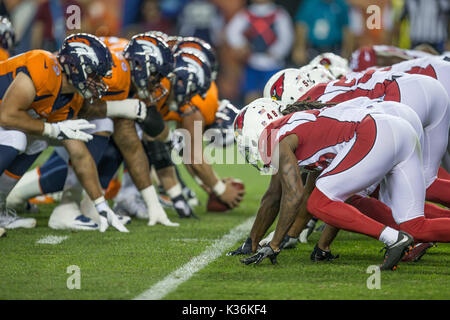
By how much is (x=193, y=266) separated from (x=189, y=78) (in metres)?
2.35

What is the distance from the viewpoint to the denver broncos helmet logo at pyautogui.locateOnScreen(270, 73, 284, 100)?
637 centimetres

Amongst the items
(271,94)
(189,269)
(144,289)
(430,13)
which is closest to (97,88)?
(271,94)

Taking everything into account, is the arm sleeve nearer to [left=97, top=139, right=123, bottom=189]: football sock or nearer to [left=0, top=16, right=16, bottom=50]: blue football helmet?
[left=0, top=16, right=16, bottom=50]: blue football helmet

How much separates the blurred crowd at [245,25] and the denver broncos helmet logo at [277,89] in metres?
5.70

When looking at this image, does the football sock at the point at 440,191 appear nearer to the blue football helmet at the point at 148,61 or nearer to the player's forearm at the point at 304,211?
the player's forearm at the point at 304,211

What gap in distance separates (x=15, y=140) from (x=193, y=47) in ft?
6.86

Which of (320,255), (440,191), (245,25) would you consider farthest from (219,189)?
(245,25)

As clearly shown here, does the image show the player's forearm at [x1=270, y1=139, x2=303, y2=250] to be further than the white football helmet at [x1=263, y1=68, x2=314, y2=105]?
No

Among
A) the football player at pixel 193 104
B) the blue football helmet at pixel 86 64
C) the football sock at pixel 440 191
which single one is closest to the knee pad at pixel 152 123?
the football player at pixel 193 104

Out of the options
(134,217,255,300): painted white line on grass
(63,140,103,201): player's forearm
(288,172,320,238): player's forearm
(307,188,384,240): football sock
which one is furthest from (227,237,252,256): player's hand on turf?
(63,140,103,201): player's forearm

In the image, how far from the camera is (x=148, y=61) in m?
6.88

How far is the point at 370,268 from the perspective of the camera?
5129mm

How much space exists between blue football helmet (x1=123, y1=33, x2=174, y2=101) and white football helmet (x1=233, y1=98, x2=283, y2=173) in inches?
62.8

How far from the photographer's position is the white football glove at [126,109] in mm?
6996
